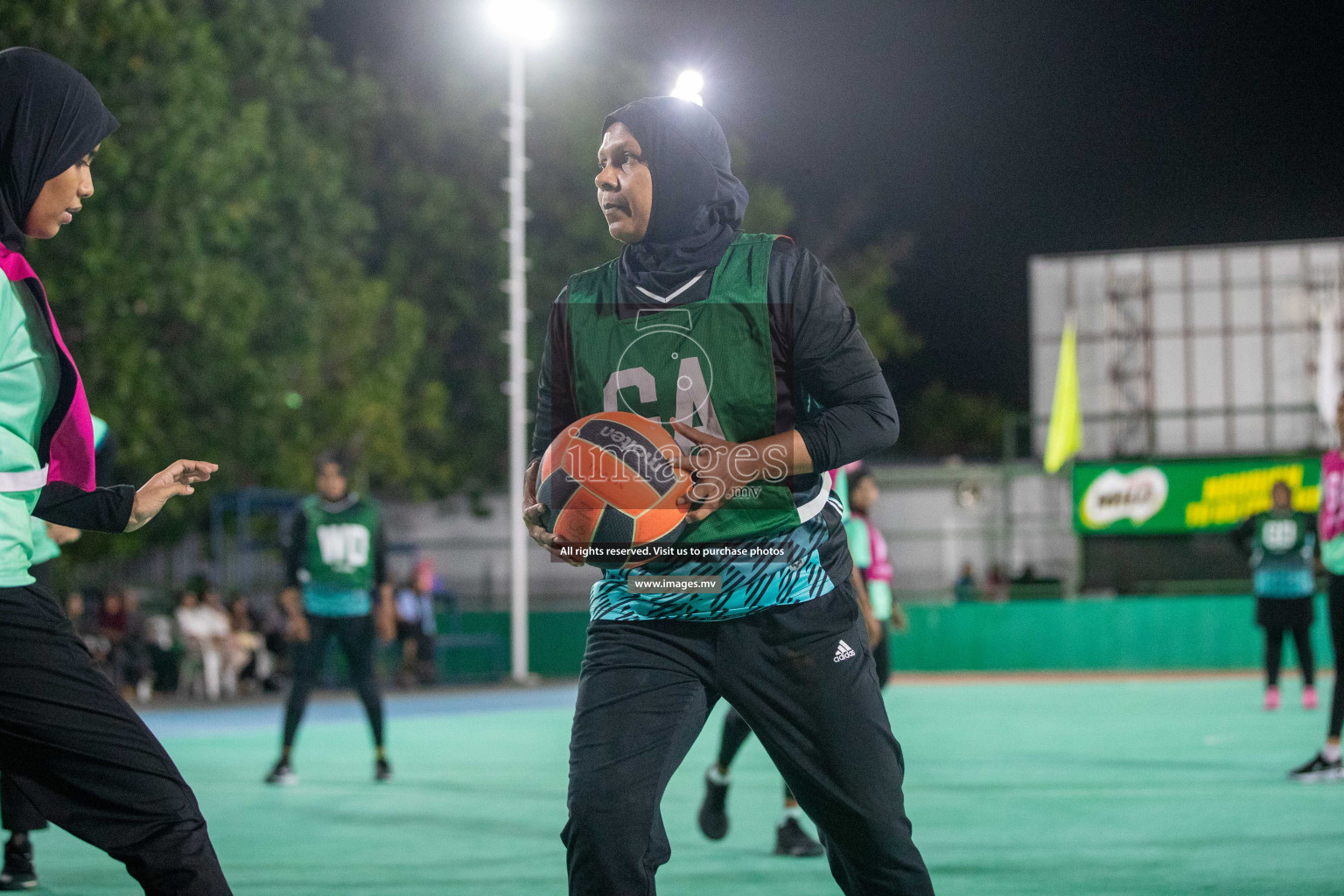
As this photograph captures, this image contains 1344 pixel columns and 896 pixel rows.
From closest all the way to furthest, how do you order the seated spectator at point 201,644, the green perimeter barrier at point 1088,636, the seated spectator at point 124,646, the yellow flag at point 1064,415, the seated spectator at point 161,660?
the seated spectator at point 124,646 → the seated spectator at point 201,644 → the seated spectator at point 161,660 → the green perimeter barrier at point 1088,636 → the yellow flag at point 1064,415

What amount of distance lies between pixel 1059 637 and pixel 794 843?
2141 cm

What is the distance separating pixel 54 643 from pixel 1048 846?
195 inches

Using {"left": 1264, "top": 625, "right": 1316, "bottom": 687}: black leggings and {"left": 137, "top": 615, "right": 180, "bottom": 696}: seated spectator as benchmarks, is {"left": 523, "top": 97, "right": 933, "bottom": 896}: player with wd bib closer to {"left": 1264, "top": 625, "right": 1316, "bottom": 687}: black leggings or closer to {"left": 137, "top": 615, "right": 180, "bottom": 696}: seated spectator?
{"left": 1264, "top": 625, "right": 1316, "bottom": 687}: black leggings

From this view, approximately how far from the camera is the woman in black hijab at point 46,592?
3.30m

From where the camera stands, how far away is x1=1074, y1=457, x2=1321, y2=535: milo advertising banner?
29234mm

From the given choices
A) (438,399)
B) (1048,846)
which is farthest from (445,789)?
(438,399)

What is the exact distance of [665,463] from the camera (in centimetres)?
333

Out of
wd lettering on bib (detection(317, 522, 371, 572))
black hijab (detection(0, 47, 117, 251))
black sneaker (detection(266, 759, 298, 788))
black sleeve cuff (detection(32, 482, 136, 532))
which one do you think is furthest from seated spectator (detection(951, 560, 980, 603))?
black hijab (detection(0, 47, 117, 251))

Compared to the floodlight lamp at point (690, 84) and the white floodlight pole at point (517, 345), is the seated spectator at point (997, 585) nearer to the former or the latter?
the white floodlight pole at point (517, 345)

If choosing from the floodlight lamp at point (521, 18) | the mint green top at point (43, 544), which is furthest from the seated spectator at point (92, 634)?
the mint green top at point (43, 544)

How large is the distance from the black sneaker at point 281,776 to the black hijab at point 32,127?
24.6 ft

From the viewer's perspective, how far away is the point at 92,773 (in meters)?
3.30

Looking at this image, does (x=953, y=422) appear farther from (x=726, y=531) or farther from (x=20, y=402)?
(x=20, y=402)

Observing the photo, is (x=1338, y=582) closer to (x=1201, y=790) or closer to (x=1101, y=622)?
(x=1201, y=790)
